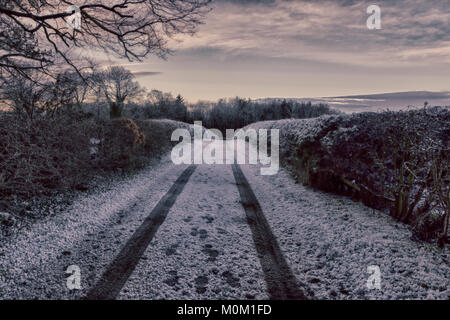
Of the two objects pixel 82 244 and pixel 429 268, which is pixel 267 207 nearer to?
pixel 429 268

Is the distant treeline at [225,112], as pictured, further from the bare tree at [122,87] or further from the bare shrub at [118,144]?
the bare shrub at [118,144]

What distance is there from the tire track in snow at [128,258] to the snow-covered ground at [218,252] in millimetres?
109

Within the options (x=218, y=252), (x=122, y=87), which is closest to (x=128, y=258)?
(x=218, y=252)

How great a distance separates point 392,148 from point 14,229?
7.77 m

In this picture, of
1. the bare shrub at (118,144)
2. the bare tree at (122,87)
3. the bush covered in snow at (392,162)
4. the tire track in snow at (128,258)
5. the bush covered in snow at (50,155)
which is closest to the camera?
the tire track in snow at (128,258)

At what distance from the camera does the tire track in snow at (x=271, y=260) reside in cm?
328

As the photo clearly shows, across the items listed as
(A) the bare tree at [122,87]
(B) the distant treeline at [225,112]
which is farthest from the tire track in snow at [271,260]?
(B) the distant treeline at [225,112]

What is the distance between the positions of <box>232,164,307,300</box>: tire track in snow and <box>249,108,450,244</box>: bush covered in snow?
2.55 m

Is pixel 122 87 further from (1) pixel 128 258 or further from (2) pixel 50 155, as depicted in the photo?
(1) pixel 128 258

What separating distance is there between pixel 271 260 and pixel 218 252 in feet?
2.96

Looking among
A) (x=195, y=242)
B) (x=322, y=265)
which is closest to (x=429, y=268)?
(x=322, y=265)

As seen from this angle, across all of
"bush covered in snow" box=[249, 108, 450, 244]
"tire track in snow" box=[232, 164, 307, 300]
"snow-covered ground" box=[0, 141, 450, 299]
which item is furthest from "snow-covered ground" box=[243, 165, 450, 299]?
"bush covered in snow" box=[249, 108, 450, 244]

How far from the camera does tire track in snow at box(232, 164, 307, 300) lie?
10.7 feet
